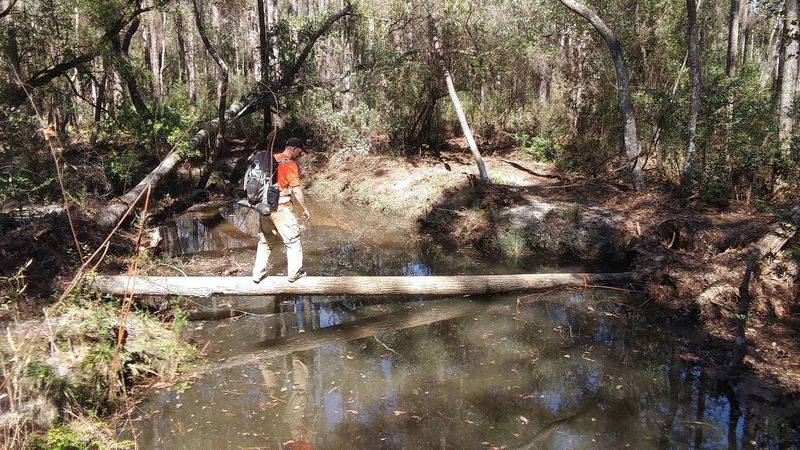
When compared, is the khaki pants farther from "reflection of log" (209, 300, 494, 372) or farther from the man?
"reflection of log" (209, 300, 494, 372)

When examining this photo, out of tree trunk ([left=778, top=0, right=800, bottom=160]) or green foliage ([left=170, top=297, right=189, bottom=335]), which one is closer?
green foliage ([left=170, top=297, right=189, bottom=335])

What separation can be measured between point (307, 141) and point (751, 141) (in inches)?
555

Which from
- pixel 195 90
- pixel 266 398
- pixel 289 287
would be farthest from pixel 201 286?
pixel 195 90

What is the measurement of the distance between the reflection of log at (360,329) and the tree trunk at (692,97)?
17.7ft

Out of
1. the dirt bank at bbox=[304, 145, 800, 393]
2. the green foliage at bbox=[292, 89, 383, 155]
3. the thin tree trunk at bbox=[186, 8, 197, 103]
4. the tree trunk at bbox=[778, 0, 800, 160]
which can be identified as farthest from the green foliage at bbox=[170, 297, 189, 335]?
the thin tree trunk at bbox=[186, 8, 197, 103]

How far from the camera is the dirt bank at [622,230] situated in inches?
266

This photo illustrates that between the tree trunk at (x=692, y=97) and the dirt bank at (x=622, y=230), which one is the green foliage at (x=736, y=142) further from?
the dirt bank at (x=622, y=230)

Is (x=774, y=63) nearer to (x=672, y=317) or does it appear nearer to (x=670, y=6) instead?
(x=670, y=6)

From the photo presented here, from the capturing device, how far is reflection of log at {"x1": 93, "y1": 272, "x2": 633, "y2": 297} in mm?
6879

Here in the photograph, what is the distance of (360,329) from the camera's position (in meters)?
7.26

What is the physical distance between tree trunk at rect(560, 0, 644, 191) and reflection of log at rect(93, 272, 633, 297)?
12.5 ft

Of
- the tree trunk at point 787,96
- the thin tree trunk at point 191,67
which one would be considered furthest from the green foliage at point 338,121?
the tree trunk at point 787,96

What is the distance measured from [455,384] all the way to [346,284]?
7.64 feet

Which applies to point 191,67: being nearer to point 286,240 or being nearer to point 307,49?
point 307,49
